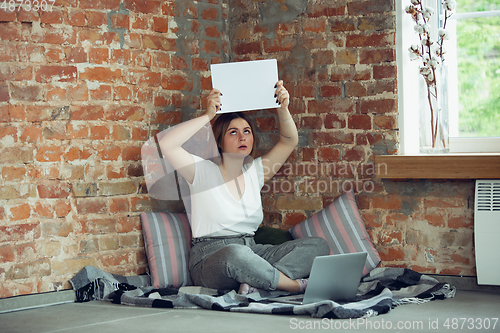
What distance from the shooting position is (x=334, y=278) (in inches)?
83.6

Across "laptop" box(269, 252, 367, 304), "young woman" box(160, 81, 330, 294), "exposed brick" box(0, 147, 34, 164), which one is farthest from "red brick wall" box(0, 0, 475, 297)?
"laptop" box(269, 252, 367, 304)

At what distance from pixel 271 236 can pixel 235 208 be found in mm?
326

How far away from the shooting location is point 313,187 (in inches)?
116

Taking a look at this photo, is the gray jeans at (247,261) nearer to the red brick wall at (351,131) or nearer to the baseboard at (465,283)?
the red brick wall at (351,131)

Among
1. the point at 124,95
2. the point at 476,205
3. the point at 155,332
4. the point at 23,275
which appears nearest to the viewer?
the point at 155,332

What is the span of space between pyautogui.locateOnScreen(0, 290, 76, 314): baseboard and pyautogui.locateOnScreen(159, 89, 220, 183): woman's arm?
0.82 meters

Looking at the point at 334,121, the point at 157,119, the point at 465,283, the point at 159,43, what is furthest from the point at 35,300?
the point at 465,283

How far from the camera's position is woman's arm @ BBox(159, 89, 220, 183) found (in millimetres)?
2596

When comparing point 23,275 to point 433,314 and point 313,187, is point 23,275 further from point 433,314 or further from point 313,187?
point 433,314

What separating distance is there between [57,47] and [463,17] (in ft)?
7.28

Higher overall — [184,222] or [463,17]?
[463,17]

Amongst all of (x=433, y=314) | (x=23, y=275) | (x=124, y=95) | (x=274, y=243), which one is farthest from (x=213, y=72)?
(x=433, y=314)

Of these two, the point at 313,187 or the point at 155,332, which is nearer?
the point at 155,332

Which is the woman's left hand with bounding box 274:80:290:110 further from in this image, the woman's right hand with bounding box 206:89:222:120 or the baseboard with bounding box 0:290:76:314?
the baseboard with bounding box 0:290:76:314
